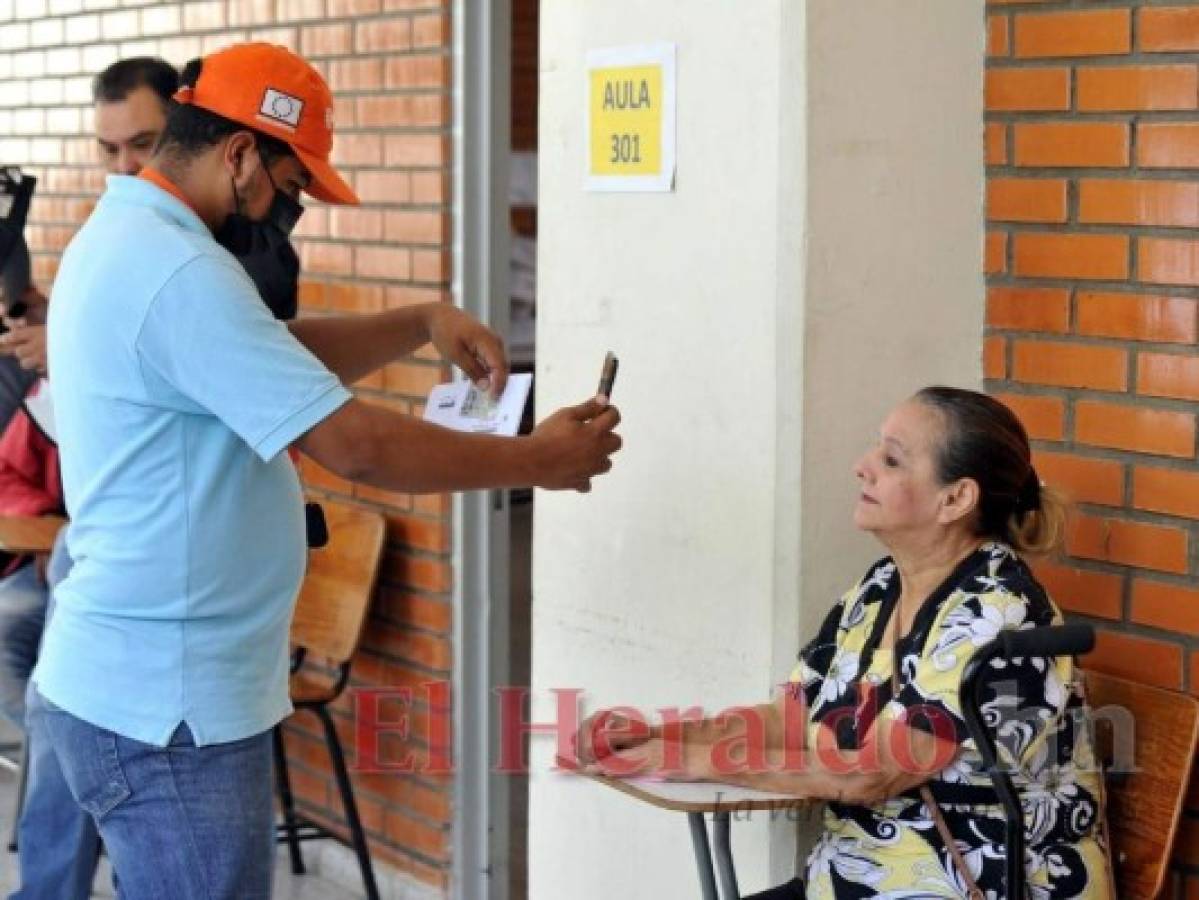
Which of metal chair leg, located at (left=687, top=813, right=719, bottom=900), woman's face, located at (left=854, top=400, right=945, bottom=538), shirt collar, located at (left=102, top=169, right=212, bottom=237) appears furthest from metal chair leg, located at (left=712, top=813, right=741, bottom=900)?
shirt collar, located at (left=102, top=169, right=212, bottom=237)

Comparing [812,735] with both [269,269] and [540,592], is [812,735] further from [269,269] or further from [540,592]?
[269,269]

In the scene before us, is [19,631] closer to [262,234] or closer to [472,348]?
[472,348]

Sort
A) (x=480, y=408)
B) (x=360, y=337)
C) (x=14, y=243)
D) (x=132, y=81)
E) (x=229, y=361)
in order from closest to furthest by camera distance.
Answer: (x=229, y=361)
(x=480, y=408)
(x=360, y=337)
(x=132, y=81)
(x=14, y=243)

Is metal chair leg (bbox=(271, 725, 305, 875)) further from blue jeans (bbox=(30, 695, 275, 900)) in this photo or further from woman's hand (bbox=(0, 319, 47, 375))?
blue jeans (bbox=(30, 695, 275, 900))

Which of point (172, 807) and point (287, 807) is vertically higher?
point (172, 807)

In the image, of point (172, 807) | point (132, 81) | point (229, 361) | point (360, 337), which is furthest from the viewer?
point (132, 81)

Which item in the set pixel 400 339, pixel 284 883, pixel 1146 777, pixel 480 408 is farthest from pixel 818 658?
pixel 284 883

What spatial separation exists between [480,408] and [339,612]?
152cm

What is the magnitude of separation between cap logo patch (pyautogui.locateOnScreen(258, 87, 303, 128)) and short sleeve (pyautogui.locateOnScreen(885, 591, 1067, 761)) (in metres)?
1.18

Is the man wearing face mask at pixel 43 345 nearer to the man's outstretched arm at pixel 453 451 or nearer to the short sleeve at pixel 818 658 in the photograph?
the man's outstretched arm at pixel 453 451

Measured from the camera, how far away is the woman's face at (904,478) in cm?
290

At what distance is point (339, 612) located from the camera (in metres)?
4.62

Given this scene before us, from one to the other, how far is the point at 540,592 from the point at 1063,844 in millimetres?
1253

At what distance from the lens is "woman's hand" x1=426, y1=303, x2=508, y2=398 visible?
3240 mm
